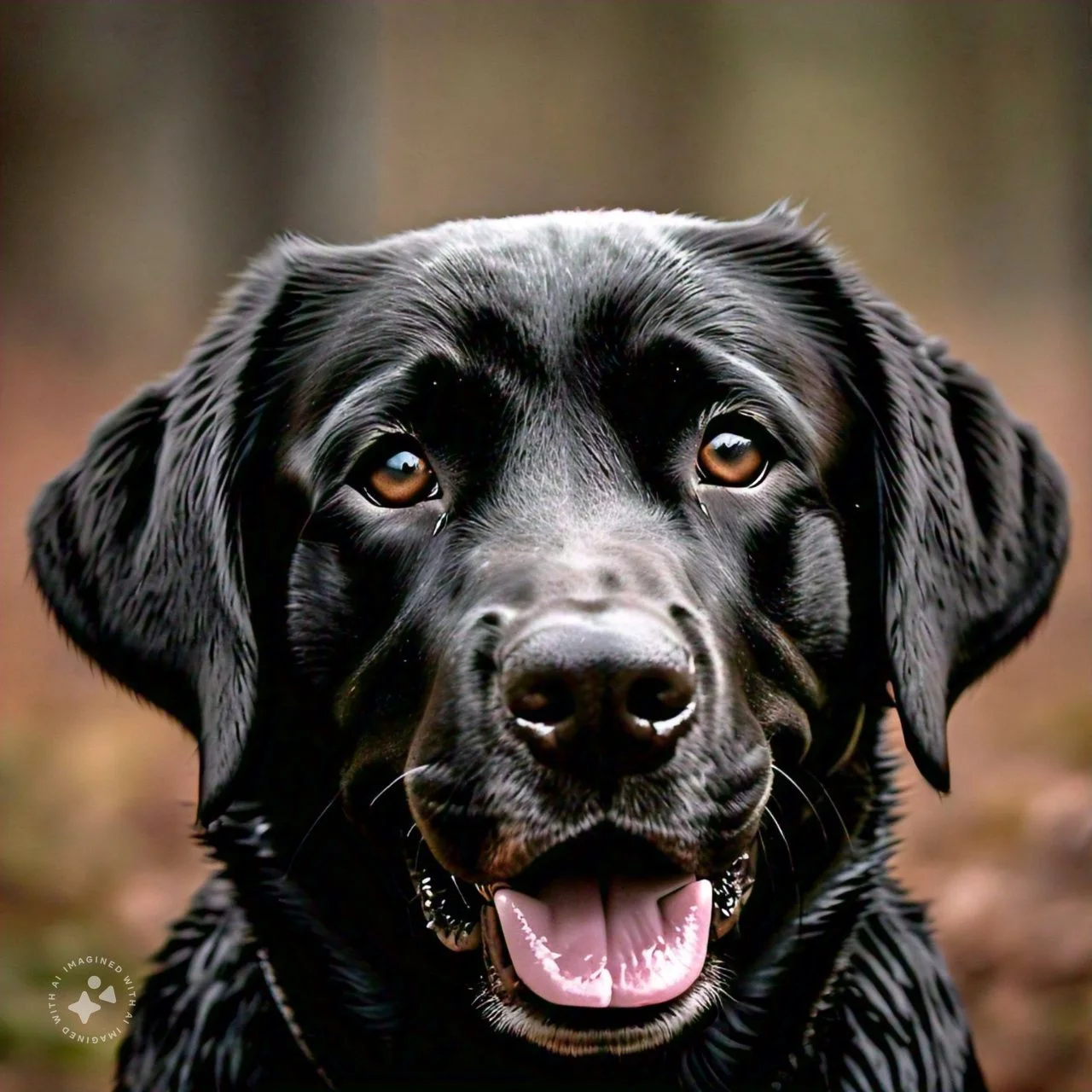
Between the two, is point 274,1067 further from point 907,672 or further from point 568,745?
point 907,672

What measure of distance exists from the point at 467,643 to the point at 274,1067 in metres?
1.17

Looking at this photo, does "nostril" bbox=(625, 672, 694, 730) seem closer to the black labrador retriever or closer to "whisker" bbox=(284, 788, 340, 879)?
the black labrador retriever

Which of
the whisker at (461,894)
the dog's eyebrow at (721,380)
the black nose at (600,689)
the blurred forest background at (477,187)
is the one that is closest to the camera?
the black nose at (600,689)

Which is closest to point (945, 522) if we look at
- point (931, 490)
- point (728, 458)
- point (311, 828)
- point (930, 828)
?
point (931, 490)

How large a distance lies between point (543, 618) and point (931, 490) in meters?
1.10

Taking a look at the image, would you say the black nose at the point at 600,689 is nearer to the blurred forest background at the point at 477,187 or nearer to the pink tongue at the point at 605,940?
the pink tongue at the point at 605,940

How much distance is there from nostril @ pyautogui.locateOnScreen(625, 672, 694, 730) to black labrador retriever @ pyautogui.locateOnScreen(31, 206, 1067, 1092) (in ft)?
0.23

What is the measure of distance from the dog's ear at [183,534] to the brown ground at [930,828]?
1.32ft

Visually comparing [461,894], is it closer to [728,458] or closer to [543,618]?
[543,618]

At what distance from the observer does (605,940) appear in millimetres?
2230

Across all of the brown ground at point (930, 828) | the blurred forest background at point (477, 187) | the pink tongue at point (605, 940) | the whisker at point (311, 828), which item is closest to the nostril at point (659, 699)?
the pink tongue at point (605, 940)

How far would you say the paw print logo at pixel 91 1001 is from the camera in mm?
3203

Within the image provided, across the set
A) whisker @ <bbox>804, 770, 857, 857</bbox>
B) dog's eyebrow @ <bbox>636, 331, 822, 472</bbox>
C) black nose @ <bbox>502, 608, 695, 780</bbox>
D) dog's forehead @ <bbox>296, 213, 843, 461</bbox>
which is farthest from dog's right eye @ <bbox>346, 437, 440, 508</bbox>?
whisker @ <bbox>804, 770, 857, 857</bbox>

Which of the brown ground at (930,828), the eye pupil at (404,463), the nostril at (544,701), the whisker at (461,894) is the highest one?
the eye pupil at (404,463)
